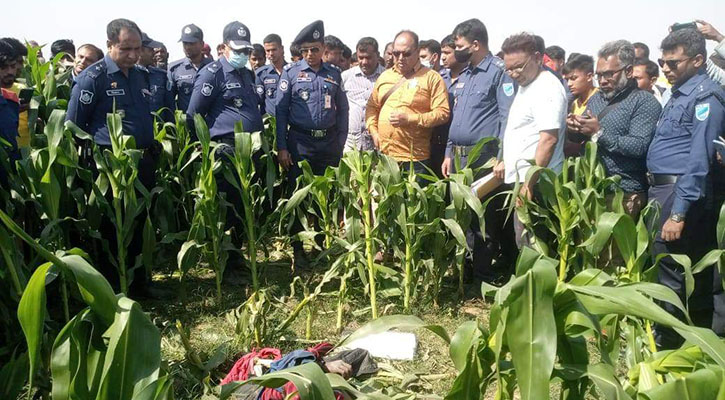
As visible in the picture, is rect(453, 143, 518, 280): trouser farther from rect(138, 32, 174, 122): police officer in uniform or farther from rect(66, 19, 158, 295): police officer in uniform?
rect(138, 32, 174, 122): police officer in uniform

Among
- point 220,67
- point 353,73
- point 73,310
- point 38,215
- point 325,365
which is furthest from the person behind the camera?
point 353,73

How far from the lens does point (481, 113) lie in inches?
205

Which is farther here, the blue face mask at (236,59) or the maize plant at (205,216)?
the blue face mask at (236,59)

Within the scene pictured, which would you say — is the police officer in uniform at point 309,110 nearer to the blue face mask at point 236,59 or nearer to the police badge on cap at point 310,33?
the police badge on cap at point 310,33

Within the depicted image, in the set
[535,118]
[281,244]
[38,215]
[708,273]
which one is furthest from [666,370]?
[281,244]

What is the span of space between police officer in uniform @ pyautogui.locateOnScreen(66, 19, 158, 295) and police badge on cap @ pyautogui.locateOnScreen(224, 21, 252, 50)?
91cm

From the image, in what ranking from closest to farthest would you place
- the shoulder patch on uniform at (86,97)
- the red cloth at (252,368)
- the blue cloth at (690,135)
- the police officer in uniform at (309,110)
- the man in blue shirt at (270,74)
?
the red cloth at (252,368), the blue cloth at (690,135), the shoulder patch on uniform at (86,97), the police officer in uniform at (309,110), the man in blue shirt at (270,74)

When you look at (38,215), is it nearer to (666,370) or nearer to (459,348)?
(459,348)

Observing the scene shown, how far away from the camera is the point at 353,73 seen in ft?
23.7

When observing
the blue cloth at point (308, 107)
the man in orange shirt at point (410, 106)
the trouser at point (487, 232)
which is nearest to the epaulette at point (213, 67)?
the blue cloth at point (308, 107)

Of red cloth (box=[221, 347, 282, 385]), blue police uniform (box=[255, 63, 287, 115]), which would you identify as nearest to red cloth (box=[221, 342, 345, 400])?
red cloth (box=[221, 347, 282, 385])

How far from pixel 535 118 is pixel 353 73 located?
10.8 feet

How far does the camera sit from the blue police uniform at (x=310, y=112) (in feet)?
19.0

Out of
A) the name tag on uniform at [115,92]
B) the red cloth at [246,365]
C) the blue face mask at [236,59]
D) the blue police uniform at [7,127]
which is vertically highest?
the blue face mask at [236,59]
